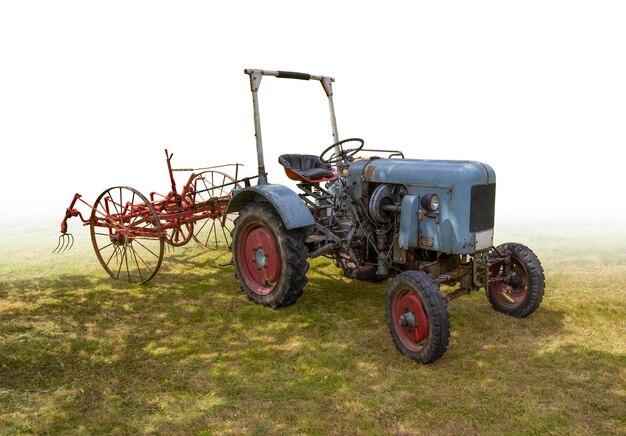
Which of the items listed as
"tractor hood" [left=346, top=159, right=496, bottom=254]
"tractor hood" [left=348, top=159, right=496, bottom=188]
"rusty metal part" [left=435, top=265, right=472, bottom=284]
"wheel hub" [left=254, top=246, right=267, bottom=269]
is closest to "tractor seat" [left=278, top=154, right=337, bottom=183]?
"tractor hood" [left=348, top=159, right=496, bottom=188]

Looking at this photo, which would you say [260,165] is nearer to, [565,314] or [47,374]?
[47,374]

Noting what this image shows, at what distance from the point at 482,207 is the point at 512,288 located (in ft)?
4.46

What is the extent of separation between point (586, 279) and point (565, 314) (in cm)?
188

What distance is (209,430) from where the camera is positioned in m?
3.52

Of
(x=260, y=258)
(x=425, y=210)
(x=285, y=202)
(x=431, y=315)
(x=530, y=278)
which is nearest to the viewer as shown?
(x=431, y=315)

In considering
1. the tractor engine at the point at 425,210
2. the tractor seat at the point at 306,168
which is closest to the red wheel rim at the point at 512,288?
the tractor engine at the point at 425,210

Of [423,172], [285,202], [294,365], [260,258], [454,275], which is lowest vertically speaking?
[294,365]

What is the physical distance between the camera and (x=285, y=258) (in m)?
5.67

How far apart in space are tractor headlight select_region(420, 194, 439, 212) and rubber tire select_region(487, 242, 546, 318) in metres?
1.26

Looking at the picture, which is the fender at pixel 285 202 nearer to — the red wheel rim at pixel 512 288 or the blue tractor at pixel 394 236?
the blue tractor at pixel 394 236

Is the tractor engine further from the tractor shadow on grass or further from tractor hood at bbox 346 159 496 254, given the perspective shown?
the tractor shadow on grass

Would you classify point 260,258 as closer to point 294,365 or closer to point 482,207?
point 294,365

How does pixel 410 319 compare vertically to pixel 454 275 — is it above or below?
below

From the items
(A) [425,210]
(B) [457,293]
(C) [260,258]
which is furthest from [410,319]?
(C) [260,258]
